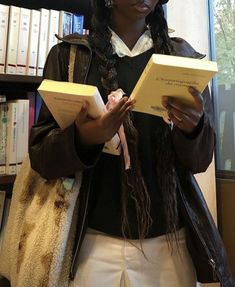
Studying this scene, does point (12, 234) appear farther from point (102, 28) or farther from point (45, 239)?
point (102, 28)

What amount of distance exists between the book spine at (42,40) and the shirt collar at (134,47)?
31cm

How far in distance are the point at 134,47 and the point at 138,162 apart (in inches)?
11.5

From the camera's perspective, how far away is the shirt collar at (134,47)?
817mm

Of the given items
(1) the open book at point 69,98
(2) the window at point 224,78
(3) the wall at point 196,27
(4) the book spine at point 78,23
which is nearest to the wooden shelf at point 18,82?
(4) the book spine at point 78,23

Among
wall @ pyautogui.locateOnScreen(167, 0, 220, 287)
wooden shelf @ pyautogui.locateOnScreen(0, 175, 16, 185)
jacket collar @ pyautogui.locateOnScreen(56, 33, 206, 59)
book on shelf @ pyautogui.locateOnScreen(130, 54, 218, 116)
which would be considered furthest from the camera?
wall @ pyautogui.locateOnScreen(167, 0, 220, 287)

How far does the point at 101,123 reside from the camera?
25.0 inches

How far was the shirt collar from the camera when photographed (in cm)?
82

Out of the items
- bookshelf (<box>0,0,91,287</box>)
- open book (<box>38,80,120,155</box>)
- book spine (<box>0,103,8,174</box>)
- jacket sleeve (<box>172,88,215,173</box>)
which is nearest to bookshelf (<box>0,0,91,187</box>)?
bookshelf (<box>0,0,91,287</box>)

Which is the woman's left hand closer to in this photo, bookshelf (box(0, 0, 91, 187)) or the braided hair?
the braided hair

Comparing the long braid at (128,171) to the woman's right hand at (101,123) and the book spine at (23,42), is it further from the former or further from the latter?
the book spine at (23,42)

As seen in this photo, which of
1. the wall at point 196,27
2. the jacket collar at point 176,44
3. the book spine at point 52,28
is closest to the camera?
the jacket collar at point 176,44

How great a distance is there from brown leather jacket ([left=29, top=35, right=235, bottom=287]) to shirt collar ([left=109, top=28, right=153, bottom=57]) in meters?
0.07

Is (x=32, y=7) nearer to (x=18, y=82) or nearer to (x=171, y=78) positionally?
(x=18, y=82)

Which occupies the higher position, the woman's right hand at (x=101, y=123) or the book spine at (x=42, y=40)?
the book spine at (x=42, y=40)
